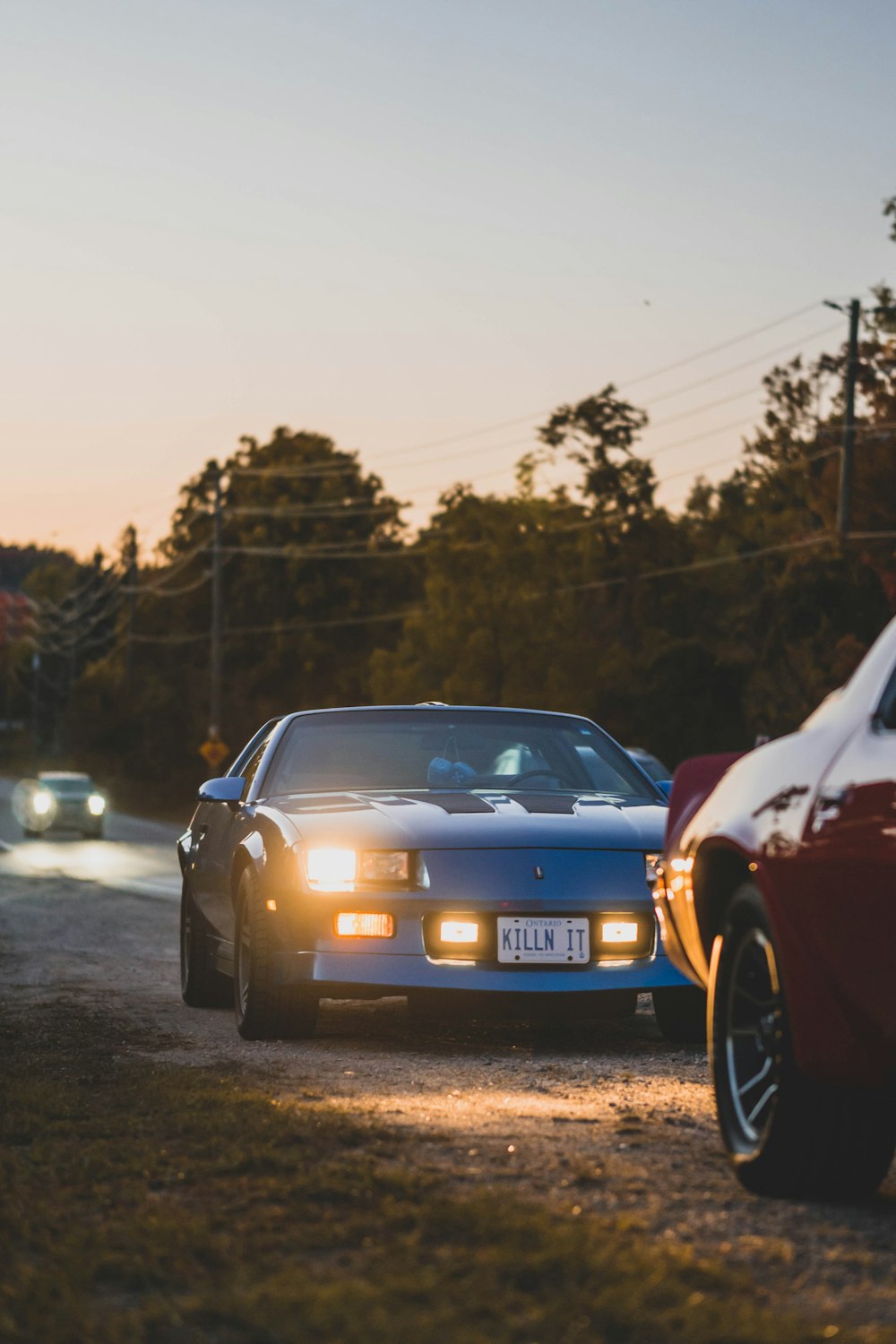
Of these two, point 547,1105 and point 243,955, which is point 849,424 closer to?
point 243,955

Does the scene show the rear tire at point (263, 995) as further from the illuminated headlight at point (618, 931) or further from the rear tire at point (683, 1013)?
the rear tire at point (683, 1013)

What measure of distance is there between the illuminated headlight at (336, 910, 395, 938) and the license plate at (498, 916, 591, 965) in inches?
19.2

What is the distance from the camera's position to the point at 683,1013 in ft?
31.6

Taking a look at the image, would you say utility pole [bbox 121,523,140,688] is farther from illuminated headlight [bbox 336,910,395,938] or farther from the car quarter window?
illuminated headlight [bbox 336,910,395,938]

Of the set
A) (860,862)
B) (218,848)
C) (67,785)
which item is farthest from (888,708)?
(67,785)

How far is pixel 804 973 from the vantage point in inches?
211

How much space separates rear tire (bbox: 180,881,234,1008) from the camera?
11219 millimetres

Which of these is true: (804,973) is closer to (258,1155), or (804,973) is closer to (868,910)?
(868,910)

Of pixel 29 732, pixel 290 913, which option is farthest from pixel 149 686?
pixel 290 913

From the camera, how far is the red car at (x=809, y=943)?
518cm

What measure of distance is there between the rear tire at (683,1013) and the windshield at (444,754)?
117cm

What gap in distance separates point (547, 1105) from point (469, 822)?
1.98 m

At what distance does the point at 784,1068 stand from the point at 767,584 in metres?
58.4

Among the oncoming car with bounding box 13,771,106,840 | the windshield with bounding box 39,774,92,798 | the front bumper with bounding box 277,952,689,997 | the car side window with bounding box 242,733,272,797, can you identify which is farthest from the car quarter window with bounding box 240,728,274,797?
the windshield with bounding box 39,774,92,798
